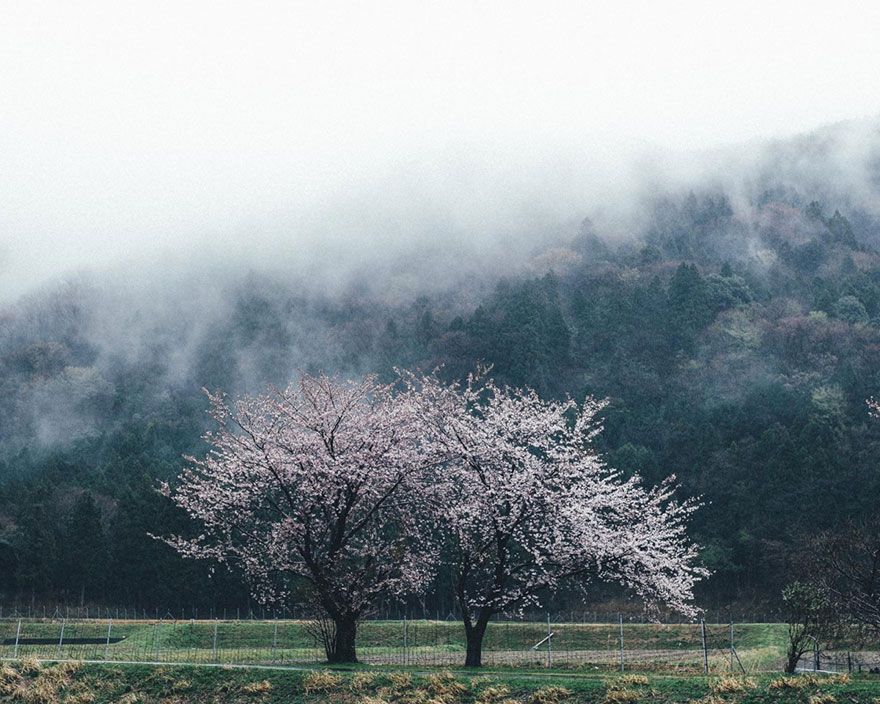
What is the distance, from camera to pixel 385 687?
22234 millimetres

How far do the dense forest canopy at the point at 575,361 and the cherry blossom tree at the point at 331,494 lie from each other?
121 feet

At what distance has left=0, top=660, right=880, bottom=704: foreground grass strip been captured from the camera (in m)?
18.4

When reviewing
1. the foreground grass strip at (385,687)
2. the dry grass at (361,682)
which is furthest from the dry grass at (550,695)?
the dry grass at (361,682)

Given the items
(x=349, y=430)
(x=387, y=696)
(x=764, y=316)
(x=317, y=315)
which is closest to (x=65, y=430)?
(x=317, y=315)

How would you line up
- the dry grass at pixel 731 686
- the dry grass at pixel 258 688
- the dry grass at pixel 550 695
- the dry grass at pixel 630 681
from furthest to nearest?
1. the dry grass at pixel 258 688
2. the dry grass at pixel 630 681
3. the dry grass at pixel 550 695
4. the dry grass at pixel 731 686

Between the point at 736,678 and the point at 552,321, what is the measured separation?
309 feet

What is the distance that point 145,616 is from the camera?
62938mm

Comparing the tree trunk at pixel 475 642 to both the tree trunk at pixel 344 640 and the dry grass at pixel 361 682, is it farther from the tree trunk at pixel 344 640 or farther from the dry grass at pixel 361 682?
the dry grass at pixel 361 682

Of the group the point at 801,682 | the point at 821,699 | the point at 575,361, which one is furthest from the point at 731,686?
the point at 575,361

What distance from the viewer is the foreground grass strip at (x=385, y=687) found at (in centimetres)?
1839

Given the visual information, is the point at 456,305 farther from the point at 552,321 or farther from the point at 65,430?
the point at 65,430

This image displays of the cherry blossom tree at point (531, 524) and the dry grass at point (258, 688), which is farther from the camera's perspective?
the cherry blossom tree at point (531, 524)

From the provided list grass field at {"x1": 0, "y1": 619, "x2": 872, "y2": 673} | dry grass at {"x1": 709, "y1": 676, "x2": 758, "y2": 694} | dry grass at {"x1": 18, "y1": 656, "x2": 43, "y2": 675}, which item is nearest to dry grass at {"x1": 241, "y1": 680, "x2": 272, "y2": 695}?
grass field at {"x1": 0, "y1": 619, "x2": 872, "y2": 673}

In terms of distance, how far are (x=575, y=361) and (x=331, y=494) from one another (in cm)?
8405
